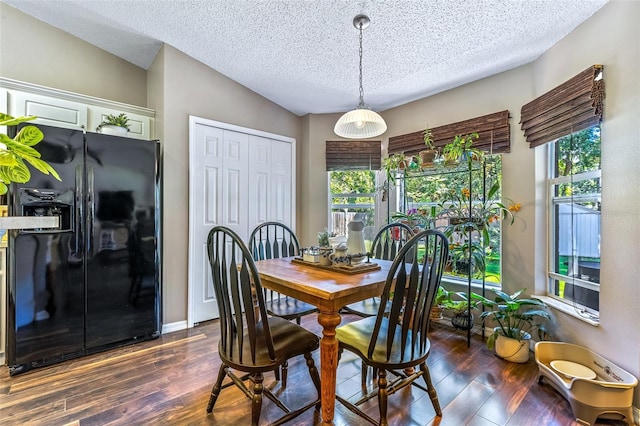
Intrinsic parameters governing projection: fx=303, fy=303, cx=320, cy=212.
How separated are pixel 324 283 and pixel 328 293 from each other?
0.17 metres

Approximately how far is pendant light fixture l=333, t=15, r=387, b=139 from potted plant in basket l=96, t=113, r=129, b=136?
195 cm

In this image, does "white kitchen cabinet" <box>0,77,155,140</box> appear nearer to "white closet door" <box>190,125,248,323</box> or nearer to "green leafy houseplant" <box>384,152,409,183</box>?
"white closet door" <box>190,125,248,323</box>

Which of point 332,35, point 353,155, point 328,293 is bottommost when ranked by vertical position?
point 328,293

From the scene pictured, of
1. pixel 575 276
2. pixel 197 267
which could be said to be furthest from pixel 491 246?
pixel 197 267

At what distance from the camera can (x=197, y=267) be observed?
3080 mm

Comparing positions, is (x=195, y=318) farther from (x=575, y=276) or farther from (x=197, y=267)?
(x=575, y=276)

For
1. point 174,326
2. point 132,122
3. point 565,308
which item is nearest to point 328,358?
point 565,308

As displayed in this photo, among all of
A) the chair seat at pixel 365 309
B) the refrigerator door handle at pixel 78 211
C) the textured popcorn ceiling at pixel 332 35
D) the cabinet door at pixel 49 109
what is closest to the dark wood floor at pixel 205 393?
the chair seat at pixel 365 309

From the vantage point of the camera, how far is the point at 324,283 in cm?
157

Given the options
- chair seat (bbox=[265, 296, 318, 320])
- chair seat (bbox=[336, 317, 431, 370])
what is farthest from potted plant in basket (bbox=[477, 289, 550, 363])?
chair seat (bbox=[265, 296, 318, 320])

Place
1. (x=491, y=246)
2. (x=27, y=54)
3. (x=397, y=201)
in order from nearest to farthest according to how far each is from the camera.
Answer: (x=27, y=54) < (x=491, y=246) < (x=397, y=201)

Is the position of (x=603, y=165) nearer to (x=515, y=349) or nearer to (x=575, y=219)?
(x=575, y=219)

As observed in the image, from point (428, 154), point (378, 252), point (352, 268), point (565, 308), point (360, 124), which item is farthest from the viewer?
point (428, 154)

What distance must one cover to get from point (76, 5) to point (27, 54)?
2.35ft
